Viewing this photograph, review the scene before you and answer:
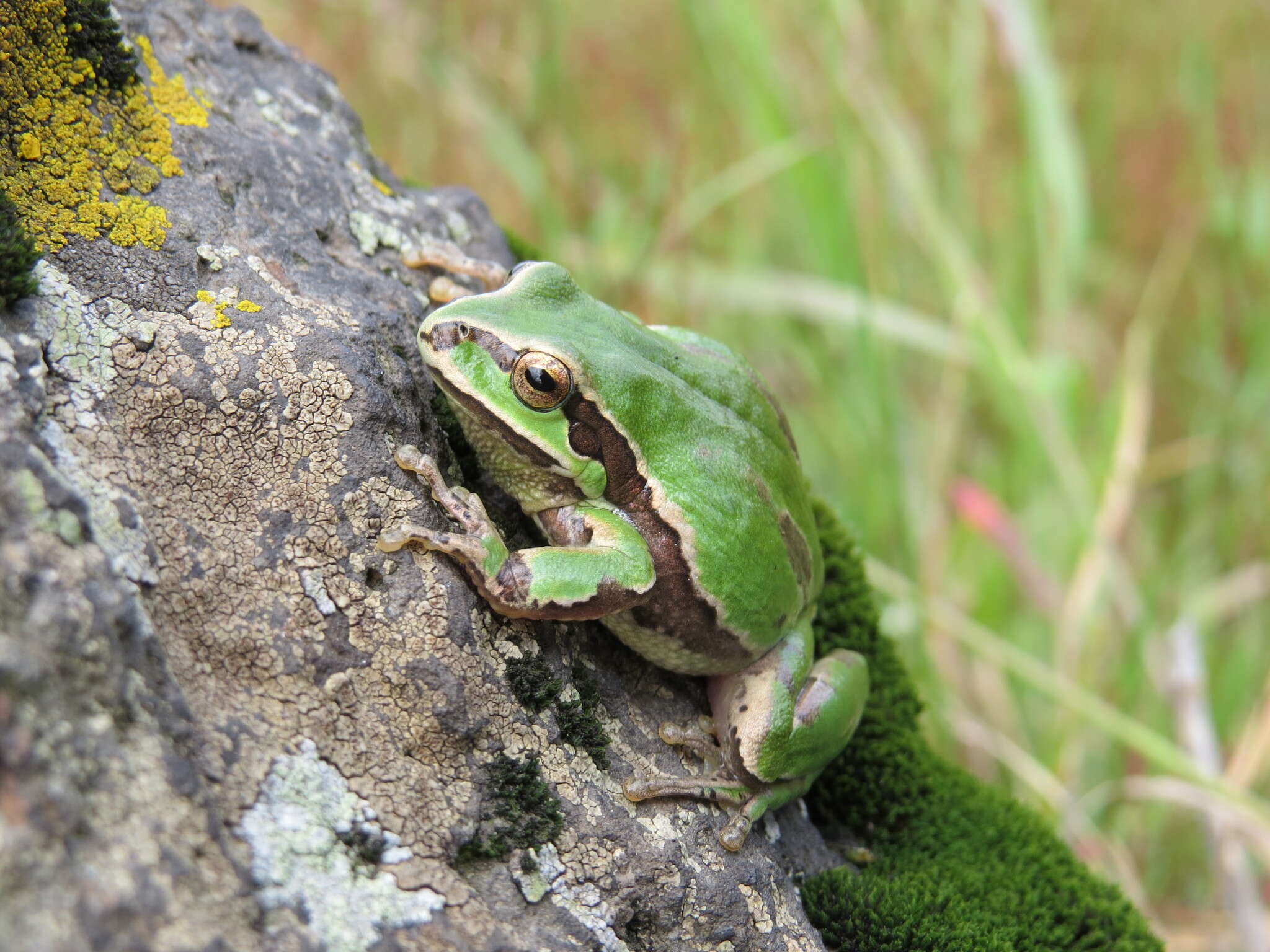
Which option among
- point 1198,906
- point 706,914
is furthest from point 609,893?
point 1198,906

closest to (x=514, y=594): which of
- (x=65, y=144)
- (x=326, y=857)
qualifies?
(x=326, y=857)

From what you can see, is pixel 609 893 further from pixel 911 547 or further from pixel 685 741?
pixel 911 547

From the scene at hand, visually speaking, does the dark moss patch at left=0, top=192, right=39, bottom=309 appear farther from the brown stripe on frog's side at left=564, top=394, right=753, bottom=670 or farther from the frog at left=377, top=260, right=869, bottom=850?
the brown stripe on frog's side at left=564, top=394, right=753, bottom=670

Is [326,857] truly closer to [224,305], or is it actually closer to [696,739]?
[696,739]

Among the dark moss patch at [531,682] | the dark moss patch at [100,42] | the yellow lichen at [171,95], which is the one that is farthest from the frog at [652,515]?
the dark moss patch at [100,42]

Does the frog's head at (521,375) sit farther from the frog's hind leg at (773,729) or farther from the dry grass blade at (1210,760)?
the dry grass blade at (1210,760)
